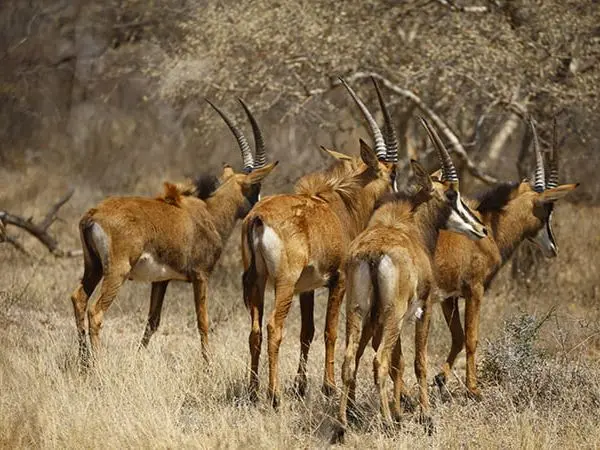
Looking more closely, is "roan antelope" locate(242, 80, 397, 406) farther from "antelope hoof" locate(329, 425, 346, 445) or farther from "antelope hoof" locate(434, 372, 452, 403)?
"antelope hoof" locate(434, 372, 452, 403)

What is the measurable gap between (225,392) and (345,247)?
153 cm

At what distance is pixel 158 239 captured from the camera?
33.3ft

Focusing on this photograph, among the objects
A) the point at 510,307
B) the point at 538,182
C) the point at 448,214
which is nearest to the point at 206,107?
the point at 510,307

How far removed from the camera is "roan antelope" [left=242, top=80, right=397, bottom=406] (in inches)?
332

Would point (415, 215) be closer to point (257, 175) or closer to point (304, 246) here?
point (304, 246)

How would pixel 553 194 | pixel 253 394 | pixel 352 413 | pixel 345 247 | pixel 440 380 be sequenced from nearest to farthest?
pixel 352 413, pixel 253 394, pixel 345 247, pixel 440 380, pixel 553 194

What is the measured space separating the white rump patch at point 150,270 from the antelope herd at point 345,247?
13mm

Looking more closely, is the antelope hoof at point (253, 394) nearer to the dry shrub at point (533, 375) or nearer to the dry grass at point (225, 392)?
the dry grass at point (225, 392)

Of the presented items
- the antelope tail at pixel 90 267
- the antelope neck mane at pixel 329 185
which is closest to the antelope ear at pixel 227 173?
the antelope neck mane at pixel 329 185

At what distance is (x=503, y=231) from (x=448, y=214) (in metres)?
1.48

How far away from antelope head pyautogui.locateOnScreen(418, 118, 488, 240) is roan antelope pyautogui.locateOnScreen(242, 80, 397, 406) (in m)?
0.79

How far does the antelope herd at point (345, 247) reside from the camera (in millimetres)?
7727

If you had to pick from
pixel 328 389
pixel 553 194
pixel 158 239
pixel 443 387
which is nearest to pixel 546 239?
pixel 553 194

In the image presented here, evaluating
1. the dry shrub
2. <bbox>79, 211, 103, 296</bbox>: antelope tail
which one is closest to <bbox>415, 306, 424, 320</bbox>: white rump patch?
the dry shrub
